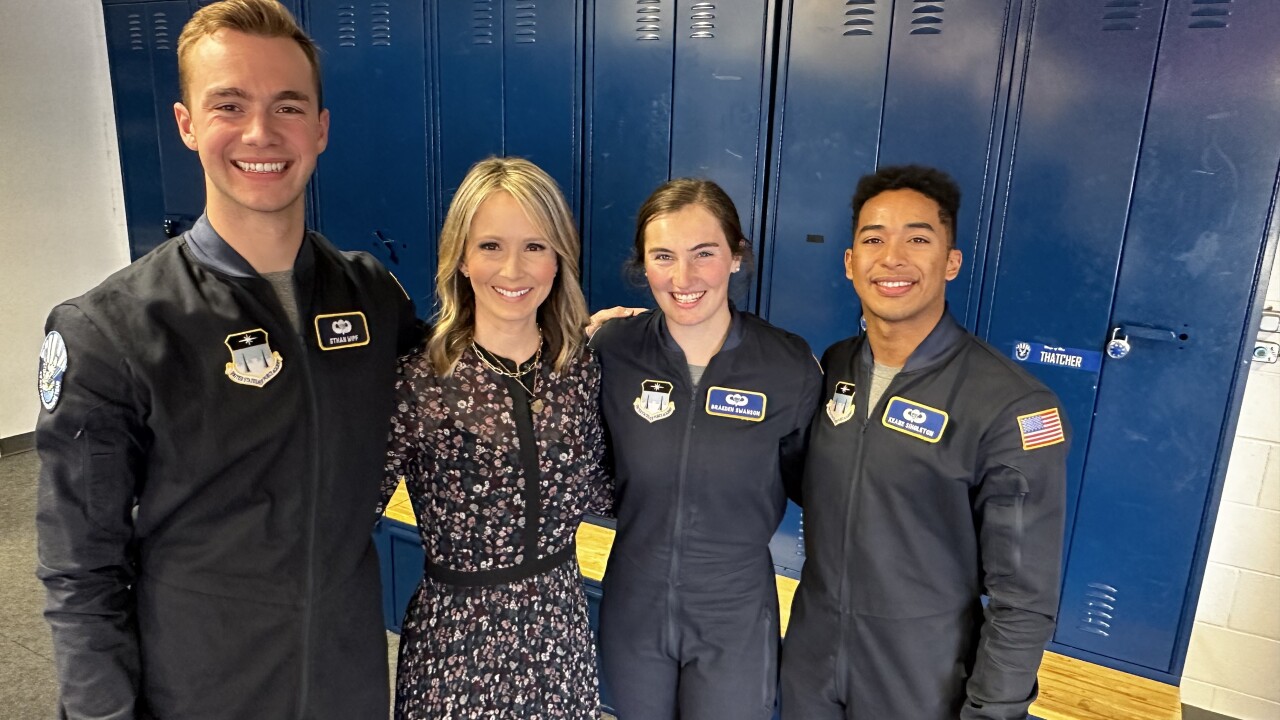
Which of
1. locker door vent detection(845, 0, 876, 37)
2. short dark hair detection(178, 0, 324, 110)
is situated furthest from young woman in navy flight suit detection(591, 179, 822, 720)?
locker door vent detection(845, 0, 876, 37)

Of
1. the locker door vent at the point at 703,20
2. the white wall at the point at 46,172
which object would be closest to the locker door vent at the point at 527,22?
the locker door vent at the point at 703,20

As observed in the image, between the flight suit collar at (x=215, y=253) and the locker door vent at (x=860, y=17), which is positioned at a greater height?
the locker door vent at (x=860, y=17)

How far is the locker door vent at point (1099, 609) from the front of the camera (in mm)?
2357

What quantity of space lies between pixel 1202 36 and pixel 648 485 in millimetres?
1898

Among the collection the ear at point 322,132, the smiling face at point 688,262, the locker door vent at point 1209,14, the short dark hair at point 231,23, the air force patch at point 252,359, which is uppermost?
the locker door vent at point 1209,14

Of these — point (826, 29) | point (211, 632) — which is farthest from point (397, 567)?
point (826, 29)

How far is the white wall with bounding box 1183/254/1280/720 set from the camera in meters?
2.38

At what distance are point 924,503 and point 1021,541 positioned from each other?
0.18 metres

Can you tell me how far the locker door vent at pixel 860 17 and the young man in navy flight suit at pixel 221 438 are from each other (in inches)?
68.7

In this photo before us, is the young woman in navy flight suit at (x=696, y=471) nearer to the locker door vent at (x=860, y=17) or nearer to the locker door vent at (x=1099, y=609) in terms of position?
the locker door vent at (x=860, y=17)

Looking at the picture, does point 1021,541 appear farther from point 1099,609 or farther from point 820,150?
point 820,150

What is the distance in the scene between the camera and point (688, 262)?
1.56 meters

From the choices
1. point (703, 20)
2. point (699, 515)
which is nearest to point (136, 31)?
point (703, 20)

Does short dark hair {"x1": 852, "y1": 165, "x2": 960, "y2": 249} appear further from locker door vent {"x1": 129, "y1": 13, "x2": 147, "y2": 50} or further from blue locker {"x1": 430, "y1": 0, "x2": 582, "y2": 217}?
locker door vent {"x1": 129, "y1": 13, "x2": 147, "y2": 50}
